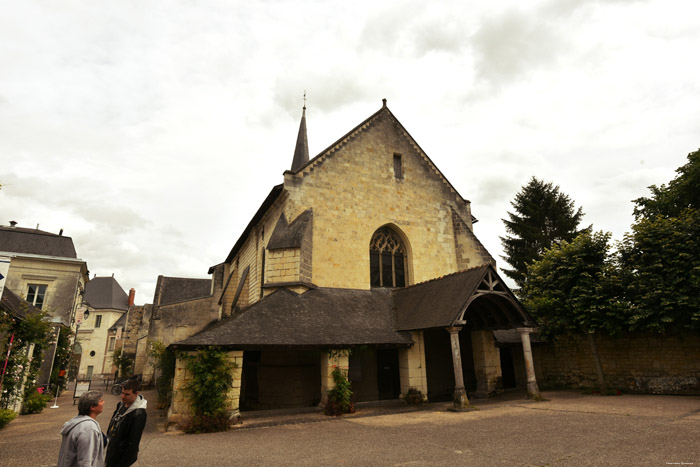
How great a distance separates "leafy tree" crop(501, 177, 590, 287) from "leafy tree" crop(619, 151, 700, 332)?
46.1 feet

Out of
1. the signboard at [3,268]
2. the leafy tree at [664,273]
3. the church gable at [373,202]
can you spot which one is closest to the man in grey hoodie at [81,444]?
the signboard at [3,268]

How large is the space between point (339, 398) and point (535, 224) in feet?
75.4

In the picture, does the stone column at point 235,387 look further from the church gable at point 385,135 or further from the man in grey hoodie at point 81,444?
the church gable at point 385,135

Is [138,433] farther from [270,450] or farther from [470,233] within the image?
[470,233]

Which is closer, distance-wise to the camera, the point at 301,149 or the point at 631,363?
the point at 631,363

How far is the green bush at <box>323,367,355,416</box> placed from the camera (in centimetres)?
1068

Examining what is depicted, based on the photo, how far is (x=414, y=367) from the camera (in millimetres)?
12625

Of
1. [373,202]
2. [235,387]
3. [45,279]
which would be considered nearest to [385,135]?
[373,202]

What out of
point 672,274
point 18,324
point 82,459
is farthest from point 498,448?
point 18,324

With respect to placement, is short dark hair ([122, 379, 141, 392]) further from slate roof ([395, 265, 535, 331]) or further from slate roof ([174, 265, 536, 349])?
slate roof ([395, 265, 535, 331])

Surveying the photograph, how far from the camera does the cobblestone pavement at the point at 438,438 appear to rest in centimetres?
591

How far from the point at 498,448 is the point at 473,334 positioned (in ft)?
27.1

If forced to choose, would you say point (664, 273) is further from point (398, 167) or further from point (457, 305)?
point (398, 167)

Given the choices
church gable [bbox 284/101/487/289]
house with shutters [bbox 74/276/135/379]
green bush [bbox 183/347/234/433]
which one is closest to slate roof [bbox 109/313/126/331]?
house with shutters [bbox 74/276/135/379]
